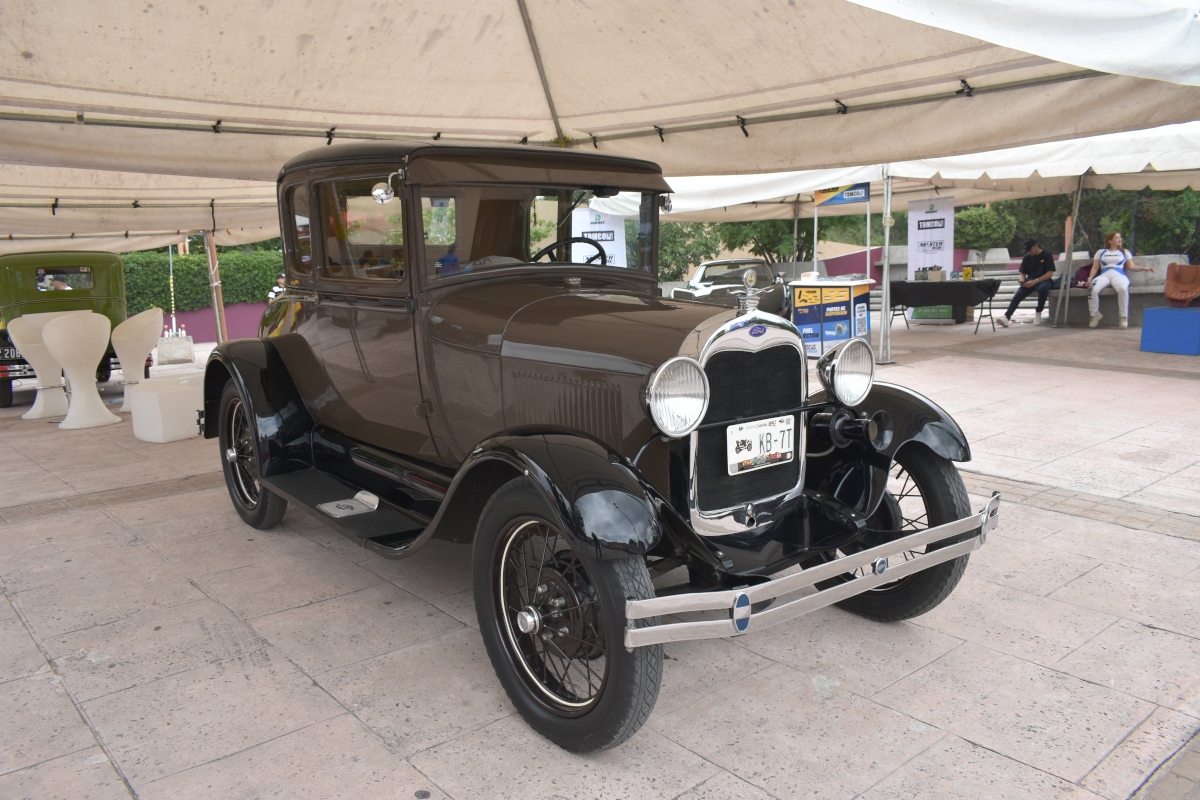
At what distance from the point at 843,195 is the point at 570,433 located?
9.44 metres

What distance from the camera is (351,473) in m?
4.11

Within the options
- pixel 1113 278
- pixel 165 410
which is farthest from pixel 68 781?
pixel 1113 278

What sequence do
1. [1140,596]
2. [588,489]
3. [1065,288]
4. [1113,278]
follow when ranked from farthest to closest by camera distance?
1. [1065,288]
2. [1113,278]
3. [1140,596]
4. [588,489]

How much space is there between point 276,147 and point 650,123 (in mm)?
2745

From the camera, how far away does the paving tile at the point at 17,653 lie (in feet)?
10.1

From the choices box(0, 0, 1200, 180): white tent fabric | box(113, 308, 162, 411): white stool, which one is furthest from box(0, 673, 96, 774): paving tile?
box(113, 308, 162, 411): white stool

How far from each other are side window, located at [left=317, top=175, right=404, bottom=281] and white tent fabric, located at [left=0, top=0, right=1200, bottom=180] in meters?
1.49

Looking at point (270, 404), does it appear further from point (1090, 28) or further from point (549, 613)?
point (1090, 28)

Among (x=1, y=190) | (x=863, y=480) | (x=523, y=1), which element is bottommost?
(x=863, y=480)

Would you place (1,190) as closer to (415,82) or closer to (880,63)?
(415,82)

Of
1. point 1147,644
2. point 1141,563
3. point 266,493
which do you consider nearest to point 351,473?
point 266,493

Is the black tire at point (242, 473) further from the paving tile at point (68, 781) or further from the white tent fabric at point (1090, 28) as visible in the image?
the white tent fabric at point (1090, 28)

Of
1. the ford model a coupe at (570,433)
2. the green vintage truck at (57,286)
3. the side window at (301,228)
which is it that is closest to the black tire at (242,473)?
A: the ford model a coupe at (570,433)

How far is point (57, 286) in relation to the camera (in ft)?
34.5
